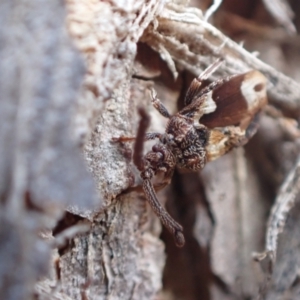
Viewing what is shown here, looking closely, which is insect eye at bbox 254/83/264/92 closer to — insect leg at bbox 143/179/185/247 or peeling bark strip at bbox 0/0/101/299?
insect leg at bbox 143/179/185/247

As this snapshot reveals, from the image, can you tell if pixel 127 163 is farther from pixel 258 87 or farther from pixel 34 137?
pixel 258 87

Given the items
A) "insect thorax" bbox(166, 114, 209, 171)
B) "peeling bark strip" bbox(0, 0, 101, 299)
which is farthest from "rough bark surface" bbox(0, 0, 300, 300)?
"insect thorax" bbox(166, 114, 209, 171)

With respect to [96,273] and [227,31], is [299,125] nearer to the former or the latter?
[227,31]

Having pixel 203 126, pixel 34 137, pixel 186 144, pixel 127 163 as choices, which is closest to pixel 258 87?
pixel 203 126

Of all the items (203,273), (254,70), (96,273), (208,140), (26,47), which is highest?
(26,47)

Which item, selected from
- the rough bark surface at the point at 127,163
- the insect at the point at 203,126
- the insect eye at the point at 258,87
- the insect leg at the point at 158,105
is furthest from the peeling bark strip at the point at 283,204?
the insect leg at the point at 158,105

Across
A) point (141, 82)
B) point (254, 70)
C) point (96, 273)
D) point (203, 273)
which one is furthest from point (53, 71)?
point (203, 273)

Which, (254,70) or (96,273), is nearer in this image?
(96,273)
